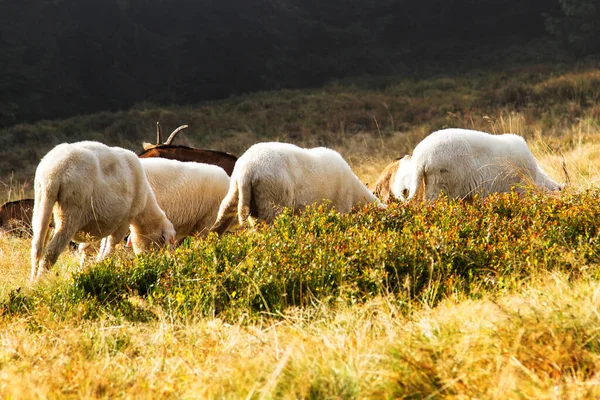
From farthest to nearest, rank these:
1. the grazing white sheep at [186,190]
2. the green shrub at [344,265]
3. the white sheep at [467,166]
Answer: the grazing white sheep at [186,190] → the white sheep at [467,166] → the green shrub at [344,265]

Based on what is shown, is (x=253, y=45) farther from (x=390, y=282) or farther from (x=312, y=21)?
(x=390, y=282)

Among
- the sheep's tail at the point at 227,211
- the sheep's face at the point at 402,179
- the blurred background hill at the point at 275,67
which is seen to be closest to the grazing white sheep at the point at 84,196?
the sheep's tail at the point at 227,211

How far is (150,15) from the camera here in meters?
38.2

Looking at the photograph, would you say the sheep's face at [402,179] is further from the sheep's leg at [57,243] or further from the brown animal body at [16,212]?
the brown animal body at [16,212]

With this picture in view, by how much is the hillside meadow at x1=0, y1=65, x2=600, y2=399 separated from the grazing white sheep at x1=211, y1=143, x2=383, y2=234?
124 cm

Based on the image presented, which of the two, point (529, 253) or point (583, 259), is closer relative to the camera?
point (583, 259)

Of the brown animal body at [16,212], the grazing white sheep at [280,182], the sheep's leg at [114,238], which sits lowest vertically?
the brown animal body at [16,212]

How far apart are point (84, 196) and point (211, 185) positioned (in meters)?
2.59

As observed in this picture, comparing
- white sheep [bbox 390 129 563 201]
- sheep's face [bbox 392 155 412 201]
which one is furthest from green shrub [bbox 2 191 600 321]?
sheep's face [bbox 392 155 412 201]

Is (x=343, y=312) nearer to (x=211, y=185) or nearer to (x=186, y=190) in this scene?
(x=186, y=190)

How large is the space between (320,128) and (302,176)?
43.4 feet

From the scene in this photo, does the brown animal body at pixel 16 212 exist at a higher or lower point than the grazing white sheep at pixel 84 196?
lower

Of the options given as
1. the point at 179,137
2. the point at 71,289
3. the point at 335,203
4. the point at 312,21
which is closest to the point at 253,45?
the point at 312,21

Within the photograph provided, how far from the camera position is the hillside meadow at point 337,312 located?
2982 mm
